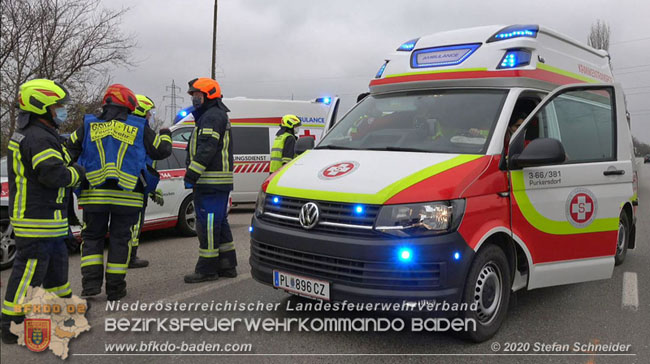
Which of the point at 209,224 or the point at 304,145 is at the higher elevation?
the point at 304,145

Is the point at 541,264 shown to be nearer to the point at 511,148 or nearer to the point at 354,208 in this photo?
the point at 511,148

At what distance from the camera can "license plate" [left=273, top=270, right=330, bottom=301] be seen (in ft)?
11.7

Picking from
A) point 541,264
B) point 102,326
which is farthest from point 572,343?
point 102,326

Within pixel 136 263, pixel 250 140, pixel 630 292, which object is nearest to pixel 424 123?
pixel 630 292

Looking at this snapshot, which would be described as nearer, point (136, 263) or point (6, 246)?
point (6, 246)

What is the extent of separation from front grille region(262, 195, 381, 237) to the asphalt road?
79cm

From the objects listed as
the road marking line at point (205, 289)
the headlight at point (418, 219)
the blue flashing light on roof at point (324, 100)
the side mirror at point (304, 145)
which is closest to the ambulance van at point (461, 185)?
the headlight at point (418, 219)

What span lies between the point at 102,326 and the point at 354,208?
224 cm

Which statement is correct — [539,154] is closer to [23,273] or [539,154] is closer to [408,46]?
[408,46]

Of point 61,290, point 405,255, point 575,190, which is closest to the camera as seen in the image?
point 405,255

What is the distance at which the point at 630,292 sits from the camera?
513cm

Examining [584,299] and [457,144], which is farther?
[584,299]

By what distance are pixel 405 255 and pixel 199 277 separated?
279cm

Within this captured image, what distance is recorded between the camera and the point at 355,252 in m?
3.38
